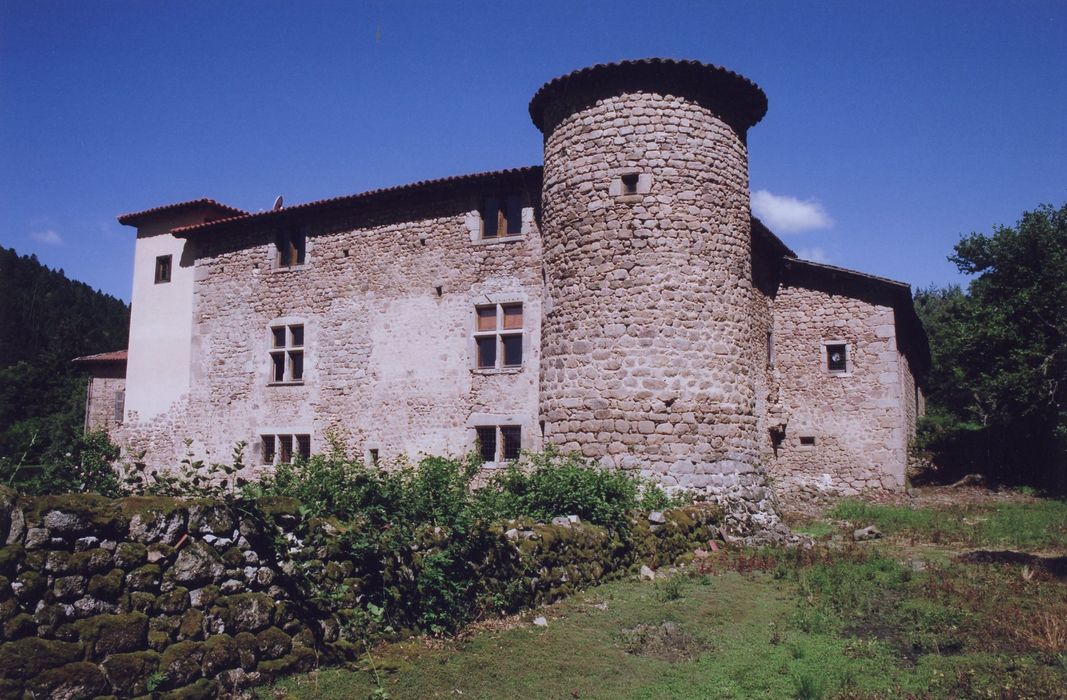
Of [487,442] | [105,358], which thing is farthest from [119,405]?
[487,442]

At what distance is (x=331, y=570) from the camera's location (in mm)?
7039

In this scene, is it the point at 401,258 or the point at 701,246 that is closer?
the point at 701,246

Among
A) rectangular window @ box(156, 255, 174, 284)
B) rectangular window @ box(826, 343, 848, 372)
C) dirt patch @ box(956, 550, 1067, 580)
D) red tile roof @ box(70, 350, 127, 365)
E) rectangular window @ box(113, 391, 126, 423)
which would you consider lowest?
dirt patch @ box(956, 550, 1067, 580)

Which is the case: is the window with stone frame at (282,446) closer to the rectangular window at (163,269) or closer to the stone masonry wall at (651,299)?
the rectangular window at (163,269)

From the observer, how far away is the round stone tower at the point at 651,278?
14.0 meters

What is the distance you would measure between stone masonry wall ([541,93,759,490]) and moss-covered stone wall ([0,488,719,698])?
670cm

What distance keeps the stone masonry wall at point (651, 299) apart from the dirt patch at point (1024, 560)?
156 inches

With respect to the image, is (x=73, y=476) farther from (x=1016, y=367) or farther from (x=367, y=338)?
(x=1016, y=367)

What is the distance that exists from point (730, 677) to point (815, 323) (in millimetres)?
13722

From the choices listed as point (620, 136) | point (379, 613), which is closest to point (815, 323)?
point (620, 136)

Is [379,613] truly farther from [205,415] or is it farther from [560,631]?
[205,415]

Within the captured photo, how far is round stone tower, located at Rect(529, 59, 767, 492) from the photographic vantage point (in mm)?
14039

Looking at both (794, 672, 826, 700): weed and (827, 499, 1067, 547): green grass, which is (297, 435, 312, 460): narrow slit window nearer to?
(827, 499, 1067, 547): green grass

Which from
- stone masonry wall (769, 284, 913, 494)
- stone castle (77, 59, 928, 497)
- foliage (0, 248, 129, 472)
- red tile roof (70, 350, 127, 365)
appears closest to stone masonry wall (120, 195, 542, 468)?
stone castle (77, 59, 928, 497)
